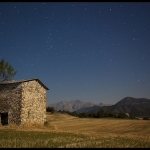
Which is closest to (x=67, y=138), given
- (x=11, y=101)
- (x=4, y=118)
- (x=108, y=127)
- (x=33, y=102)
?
(x=11, y=101)

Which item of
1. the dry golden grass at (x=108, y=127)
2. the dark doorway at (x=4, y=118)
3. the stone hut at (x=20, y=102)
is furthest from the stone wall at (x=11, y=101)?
the dry golden grass at (x=108, y=127)

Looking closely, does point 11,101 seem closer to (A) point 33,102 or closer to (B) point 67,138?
(A) point 33,102

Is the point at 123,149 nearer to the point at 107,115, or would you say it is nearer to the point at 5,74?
the point at 5,74

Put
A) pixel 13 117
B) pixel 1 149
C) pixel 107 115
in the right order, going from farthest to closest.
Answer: pixel 107 115 → pixel 13 117 → pixel 1 149

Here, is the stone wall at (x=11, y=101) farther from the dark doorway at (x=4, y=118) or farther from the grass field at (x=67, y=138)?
the grass field at (x=67, y=138)

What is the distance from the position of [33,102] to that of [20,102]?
9.06 ft

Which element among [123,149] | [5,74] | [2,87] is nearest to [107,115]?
[5,74]

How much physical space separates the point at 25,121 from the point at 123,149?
24.0m

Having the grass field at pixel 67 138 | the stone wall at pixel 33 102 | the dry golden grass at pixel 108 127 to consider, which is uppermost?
the stone wall at pixel 33 102

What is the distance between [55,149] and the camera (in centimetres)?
1475

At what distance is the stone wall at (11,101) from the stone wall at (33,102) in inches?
29.1

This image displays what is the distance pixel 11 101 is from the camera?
121ft

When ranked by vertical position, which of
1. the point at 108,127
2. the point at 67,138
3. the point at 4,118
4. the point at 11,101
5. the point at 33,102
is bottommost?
the point at 108,127

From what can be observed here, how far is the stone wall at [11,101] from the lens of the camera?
36.2 m
